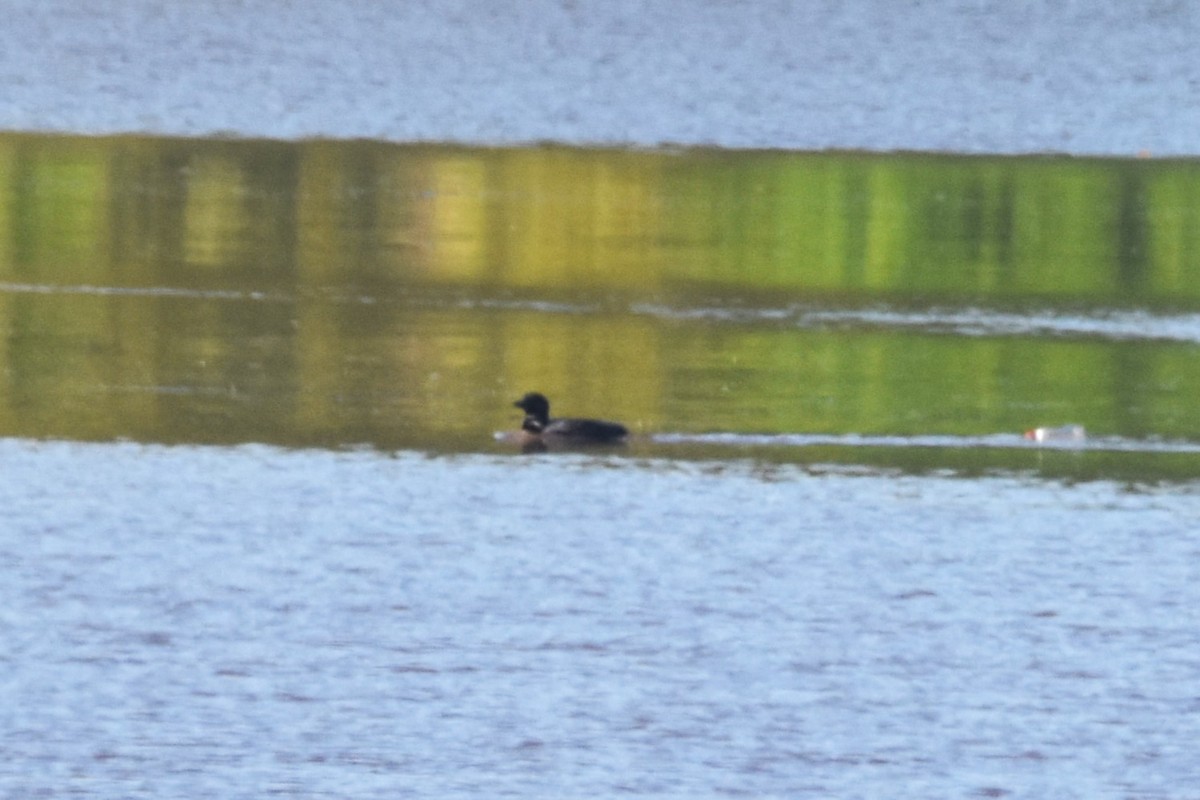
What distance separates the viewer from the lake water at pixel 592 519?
8859 mm

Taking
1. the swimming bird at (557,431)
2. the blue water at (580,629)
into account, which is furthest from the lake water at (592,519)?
the swimming bird at (557,431)

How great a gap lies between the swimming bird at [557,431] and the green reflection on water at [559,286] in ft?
1.04

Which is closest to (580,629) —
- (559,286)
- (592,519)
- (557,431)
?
(592,519)

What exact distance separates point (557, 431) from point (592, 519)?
1715 mm

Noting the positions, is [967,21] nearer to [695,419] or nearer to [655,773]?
[695,419]

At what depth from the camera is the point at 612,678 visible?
9.52 metres

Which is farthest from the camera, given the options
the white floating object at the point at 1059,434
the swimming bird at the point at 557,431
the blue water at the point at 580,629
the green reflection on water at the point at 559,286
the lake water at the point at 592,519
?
the green reflection on water at the point at 559,286

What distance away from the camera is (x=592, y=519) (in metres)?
12.0

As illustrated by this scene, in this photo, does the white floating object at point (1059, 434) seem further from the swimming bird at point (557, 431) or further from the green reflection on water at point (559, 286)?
the swimming bird at point (557, 431)

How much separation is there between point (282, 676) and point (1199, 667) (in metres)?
2.80

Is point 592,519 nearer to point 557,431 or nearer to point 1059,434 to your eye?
point 557,431

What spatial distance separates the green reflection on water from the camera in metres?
14.8

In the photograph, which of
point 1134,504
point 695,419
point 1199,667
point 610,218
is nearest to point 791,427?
point 695,419

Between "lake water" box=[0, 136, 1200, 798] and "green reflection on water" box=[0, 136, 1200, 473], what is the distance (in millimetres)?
64
